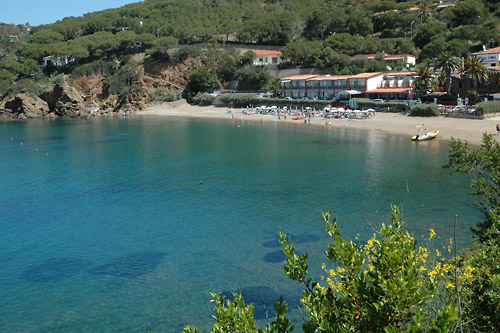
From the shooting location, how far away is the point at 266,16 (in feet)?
375

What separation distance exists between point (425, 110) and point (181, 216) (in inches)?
1672

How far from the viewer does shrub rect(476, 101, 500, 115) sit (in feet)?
172

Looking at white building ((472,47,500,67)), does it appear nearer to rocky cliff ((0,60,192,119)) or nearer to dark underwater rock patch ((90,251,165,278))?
rocky cliff ((0,60,192,119))

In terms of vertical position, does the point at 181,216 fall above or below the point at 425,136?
below

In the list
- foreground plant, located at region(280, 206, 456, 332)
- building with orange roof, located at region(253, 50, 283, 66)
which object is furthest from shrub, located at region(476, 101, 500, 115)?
building with orange roof, located at region(253, 50, 283, 66)

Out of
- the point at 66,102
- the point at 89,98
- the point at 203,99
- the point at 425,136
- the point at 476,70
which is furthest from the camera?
the point at 89,98

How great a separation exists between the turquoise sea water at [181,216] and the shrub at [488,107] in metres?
9.58

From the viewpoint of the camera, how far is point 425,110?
59.1 meters

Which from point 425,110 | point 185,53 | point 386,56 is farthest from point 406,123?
point 185,53

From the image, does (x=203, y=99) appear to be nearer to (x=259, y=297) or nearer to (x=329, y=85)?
(x=329, y=85)

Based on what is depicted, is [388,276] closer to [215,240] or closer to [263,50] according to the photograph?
[215,240]

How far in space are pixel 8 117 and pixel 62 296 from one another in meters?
93.1

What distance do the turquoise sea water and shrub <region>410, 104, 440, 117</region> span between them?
28.3ft

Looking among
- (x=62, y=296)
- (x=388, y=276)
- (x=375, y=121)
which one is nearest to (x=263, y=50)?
(x=375, y=121)
